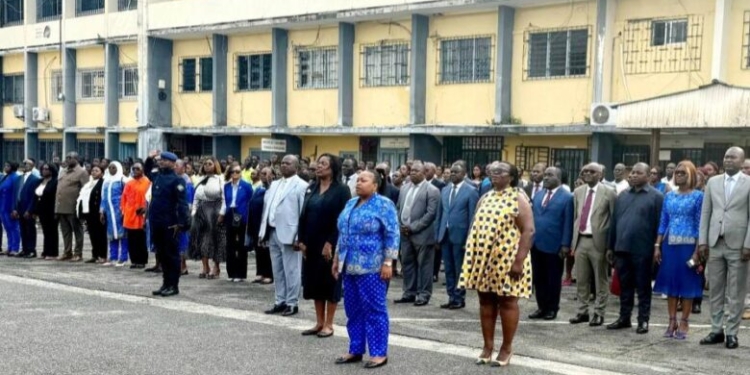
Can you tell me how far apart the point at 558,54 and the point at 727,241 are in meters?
12.3

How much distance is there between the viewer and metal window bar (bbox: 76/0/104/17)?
30812mm

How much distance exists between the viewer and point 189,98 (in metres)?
28.1

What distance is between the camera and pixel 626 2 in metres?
19.0

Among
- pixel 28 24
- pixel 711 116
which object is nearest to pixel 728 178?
pixel 711 116

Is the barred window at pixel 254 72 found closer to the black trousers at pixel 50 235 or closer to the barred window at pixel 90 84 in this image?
the barred window at pixel 90 84

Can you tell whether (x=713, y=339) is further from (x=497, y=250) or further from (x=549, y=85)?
(x=549, y=85)

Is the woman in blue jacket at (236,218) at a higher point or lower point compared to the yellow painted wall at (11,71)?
lower

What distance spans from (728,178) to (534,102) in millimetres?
12138

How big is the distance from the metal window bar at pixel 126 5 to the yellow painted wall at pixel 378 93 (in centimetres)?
1022

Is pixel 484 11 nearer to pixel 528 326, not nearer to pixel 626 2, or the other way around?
pixel 626 2

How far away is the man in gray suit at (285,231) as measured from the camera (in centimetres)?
970

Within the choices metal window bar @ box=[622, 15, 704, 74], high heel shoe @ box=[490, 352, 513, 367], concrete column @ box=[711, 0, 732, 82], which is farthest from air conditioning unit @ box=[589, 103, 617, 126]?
high heel shoe @ box=[490, 352, 513, 367]

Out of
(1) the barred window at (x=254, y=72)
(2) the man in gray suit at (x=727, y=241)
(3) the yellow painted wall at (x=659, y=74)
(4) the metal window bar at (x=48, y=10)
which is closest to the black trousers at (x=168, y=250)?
(2) the man in gray suit at (x=727, y=241)

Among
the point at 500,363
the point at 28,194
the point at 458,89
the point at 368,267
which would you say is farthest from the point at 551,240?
the point at 458,89
